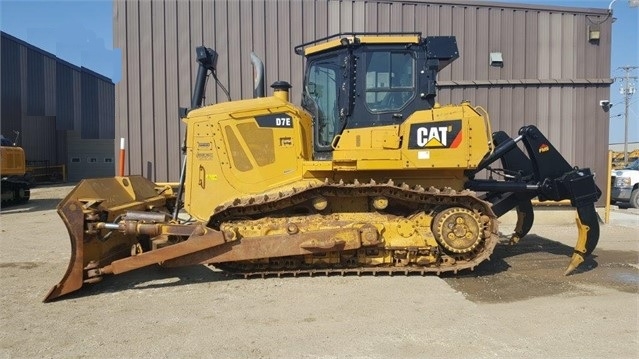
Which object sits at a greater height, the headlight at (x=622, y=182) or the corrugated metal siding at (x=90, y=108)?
the corrugated metal siding at (x=90, y=108)

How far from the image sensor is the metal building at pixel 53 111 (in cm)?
2589

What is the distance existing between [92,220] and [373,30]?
8.99 metres

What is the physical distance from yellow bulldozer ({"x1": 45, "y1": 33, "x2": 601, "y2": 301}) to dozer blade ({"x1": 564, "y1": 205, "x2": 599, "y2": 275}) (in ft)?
0.04

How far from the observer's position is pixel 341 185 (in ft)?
18.4

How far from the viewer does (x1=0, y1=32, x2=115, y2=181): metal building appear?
84.9 ft

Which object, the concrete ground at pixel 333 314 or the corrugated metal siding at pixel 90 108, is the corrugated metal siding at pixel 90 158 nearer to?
the corrugated metal siding at pixel 90 108

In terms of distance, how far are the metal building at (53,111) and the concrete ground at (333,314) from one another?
76.8 feet

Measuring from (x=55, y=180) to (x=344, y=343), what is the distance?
93.1 ft

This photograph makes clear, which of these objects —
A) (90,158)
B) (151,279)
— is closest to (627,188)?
Answer: (151,279)

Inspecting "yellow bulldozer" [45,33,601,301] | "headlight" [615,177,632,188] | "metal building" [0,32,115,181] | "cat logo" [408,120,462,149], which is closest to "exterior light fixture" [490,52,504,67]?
"yellow bulldozer" [45,33,601,301]

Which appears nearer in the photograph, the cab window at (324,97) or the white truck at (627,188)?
the cab window at (324,97)

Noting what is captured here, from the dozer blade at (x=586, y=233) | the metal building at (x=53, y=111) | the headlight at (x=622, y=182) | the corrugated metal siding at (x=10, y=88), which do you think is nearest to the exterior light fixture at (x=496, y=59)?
the headlight at (x=622, y=182)

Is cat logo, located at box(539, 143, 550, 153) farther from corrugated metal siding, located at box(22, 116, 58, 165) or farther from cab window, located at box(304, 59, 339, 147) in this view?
corrugated metal siding, located at box(22, 116, 58, 165)

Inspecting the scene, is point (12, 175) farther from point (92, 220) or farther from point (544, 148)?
point (544, 148)
